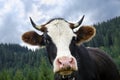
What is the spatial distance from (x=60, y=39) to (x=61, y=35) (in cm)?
13

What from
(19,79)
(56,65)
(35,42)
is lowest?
(19,79)

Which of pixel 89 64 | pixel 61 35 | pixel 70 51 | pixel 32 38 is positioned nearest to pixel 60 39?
pixel 61 35

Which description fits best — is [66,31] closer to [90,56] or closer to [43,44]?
[43,44]

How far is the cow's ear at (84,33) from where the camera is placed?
10.2 metres

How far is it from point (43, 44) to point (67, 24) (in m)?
0.93

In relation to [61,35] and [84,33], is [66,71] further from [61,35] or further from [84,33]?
[84,33]

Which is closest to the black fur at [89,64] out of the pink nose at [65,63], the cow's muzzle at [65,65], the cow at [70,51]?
the cow at [70,51]

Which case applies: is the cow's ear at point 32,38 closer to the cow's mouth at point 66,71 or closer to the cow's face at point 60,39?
the cow's face at point 60,39

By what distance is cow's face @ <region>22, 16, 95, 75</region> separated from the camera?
8.51 metres

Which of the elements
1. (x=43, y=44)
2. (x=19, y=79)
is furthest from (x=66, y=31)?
(x=19, y=79)

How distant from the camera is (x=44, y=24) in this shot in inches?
403

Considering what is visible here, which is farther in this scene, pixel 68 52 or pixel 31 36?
pixel 31 36

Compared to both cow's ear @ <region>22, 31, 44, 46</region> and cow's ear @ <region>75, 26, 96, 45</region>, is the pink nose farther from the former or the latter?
cow's ear @ <region>22, 31, 44, 46</region>

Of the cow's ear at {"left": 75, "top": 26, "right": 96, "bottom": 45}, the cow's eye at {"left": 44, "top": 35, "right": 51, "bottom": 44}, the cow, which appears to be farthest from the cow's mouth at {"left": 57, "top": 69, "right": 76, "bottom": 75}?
the cow's ear at {"left": 75, "top": 26, "right": 96, "bottom": 45}
